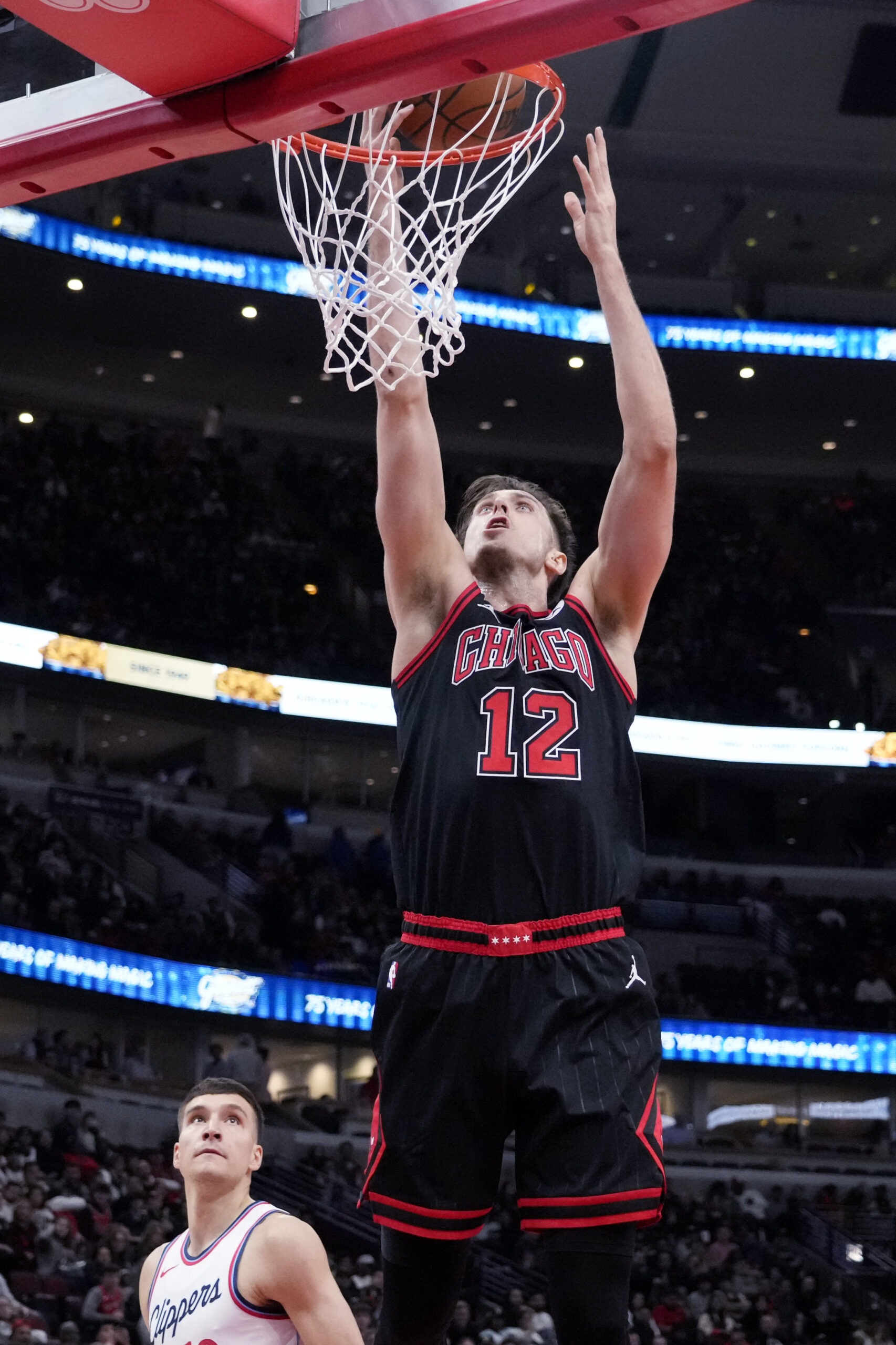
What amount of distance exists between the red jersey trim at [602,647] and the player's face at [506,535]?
16 centimetres

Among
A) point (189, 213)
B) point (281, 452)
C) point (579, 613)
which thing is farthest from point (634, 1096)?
point (281, 452)

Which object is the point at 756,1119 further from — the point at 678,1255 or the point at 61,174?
the point at 61,174

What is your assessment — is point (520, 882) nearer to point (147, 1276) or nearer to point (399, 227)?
point (399, 227)

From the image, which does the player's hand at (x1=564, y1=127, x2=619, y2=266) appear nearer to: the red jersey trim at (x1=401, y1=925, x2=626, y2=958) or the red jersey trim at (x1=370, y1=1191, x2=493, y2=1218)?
the red jersey trim at (x1=401, y1=925, x2=626, y2=958)

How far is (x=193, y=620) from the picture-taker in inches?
770

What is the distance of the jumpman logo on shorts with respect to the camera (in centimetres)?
274

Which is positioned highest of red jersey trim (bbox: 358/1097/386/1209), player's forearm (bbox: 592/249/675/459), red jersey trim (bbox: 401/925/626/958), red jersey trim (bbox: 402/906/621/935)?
player's forearm (bbox: 592/249/675/459)

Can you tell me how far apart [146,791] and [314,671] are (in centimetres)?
267

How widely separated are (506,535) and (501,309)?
17051 millimetres

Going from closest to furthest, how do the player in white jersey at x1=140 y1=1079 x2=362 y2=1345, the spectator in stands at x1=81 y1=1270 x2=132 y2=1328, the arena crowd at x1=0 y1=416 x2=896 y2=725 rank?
1. the player in white jersey at x1=140 y1=1079 x2=362 y2=1345
2. the spectator in stands at x1=81 y1=1270 x2=132 y2=1328
3. the arena crowd at x1=0 y1=416 x2=896 y2=725

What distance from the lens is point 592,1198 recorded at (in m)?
2.55

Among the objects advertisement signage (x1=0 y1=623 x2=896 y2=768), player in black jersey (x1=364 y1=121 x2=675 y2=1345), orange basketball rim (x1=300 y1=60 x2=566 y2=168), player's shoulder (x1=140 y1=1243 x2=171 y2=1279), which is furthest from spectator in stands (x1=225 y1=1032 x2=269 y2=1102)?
player in black jersey (x1=364 y1=121 x2=675 y2=1345)

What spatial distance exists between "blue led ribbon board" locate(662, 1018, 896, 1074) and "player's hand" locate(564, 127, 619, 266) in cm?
1615

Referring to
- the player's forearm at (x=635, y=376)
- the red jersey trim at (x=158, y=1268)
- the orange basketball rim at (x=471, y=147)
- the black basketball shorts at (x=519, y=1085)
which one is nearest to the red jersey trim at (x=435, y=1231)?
the black basketball shorts at (x=519, y=1085)
